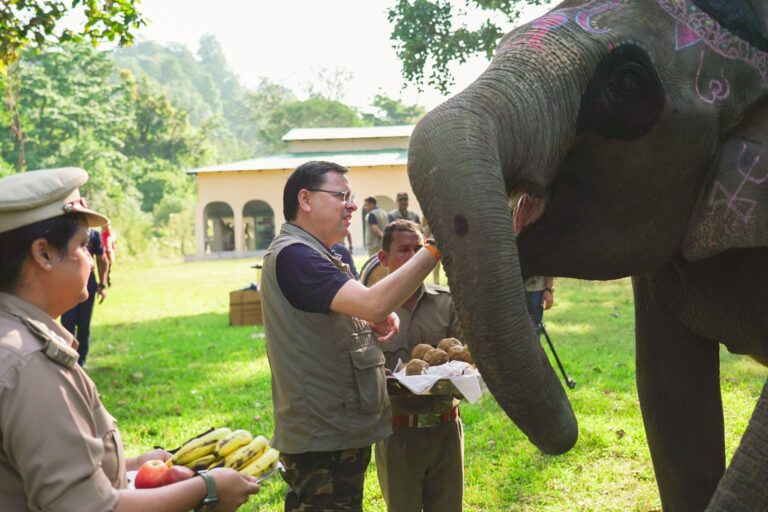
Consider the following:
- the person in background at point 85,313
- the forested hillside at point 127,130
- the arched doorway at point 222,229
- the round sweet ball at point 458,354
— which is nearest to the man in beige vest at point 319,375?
the round sweet ball at point 458,354

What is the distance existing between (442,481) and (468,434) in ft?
8.20

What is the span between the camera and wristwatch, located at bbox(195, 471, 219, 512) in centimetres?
226

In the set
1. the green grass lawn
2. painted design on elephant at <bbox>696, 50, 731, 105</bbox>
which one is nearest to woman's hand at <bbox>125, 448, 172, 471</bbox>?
painted design on elephant at <bbox>696, 50, 731, 105</bbox>

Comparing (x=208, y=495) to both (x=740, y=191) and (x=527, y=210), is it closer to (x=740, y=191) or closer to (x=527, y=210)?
(x=527, y=210)

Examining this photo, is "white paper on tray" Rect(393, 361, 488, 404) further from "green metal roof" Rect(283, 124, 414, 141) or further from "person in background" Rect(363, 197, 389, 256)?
"green metal roof" Rect(283, 124, 414, 141)

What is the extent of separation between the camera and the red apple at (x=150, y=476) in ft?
7.54

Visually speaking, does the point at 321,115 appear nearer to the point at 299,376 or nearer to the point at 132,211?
the point at 132,211

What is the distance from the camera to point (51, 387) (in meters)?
1.92

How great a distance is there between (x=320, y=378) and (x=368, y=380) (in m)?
0.19

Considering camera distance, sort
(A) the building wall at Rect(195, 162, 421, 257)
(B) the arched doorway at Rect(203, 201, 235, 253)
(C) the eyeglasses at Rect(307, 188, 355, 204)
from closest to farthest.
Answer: (C) the eyeglasses at Rect(307, 188, 355, 204), (A) the building wall at Rect(195, 162, 421, 257), (B) the arched doorway at Rect(203, 201, 235, 253)

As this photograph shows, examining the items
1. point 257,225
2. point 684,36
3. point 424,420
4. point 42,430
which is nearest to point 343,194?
point 424,420

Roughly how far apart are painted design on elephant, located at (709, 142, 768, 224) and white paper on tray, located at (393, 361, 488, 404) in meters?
1.23

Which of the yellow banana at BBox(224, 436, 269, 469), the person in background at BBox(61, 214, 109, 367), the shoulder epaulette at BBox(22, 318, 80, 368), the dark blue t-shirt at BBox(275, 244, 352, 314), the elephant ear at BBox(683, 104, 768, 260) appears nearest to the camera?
the shoulder epaulette at BBox(22, 318, 80, 368)

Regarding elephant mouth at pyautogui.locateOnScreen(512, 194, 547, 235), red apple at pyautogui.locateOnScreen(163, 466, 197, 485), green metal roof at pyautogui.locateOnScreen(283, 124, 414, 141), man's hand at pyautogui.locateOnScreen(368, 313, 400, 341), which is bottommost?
red apple at pyautogui.locateOnScreen(163, 466, 197, 485)
